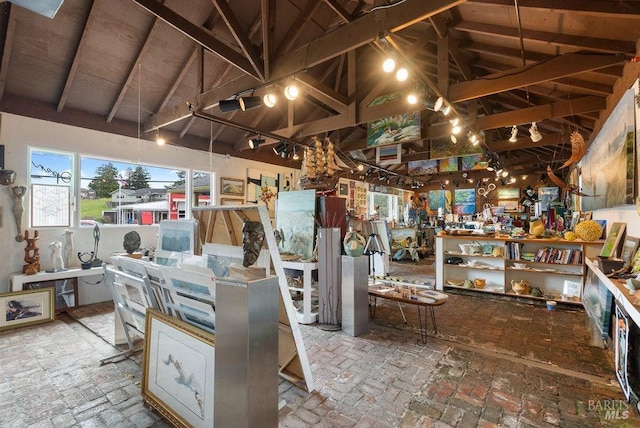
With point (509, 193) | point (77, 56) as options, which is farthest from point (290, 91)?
point (509, 193)

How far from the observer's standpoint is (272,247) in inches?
83.1

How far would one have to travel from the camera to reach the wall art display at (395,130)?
558 centimetres

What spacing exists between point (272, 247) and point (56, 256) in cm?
467

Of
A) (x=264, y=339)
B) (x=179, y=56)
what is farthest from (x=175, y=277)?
(x=179, y=56)

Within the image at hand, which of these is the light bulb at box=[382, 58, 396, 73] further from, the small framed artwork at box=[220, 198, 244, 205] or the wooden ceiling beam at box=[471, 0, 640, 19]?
the small framed artwork at box=[220, 198, 244, 205]

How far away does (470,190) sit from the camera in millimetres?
12883

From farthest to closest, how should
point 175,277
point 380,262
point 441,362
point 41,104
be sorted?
1. point 380,262
2. point 41,104
3. point 441,362
4. point 175,277

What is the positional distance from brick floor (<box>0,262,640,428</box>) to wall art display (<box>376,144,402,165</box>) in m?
3.84

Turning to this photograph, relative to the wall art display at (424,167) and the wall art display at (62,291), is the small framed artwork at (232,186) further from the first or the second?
the wall art display at (424,167)

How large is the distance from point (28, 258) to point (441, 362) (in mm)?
6002

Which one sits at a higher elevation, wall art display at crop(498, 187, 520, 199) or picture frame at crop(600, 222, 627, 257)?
wall art display at crop(498, 187, 520, 199)

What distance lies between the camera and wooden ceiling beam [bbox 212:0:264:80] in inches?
125

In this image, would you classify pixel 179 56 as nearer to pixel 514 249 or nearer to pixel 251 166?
pixel 251 166

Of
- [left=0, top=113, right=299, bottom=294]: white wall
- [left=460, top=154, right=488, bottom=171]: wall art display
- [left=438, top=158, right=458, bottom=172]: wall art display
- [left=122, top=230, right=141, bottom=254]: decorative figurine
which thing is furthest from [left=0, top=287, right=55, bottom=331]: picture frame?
[left=460, top=154, right=488, bottom=171]: wall art display
